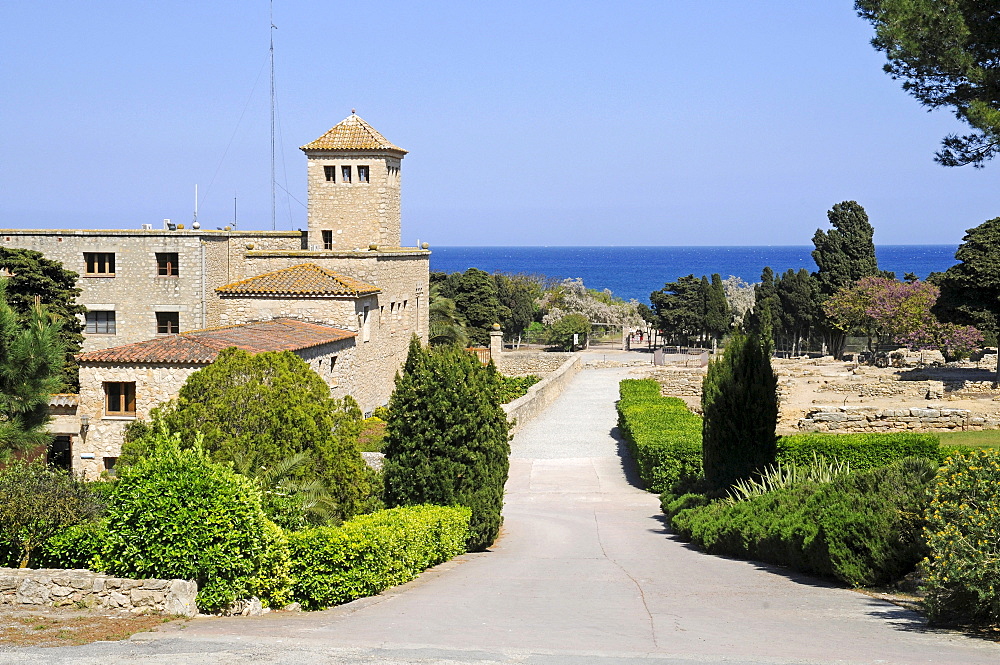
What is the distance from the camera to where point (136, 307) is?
35.6 m

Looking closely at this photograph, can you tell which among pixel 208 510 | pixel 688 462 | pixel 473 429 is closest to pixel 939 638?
pixel 208 510

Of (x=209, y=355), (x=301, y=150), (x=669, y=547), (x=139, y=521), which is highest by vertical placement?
(x=301, y=150)

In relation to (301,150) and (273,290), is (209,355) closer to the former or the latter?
(273,290)

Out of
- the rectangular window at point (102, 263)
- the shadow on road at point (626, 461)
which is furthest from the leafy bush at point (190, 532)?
the rectangular window at point (102, 263)

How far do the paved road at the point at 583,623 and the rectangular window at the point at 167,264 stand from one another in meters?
22.7

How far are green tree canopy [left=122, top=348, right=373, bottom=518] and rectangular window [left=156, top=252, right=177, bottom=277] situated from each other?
20.3 metres

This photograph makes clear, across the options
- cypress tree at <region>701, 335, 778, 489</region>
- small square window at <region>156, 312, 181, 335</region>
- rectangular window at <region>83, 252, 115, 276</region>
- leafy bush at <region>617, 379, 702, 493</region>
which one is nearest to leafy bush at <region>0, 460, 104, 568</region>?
cypress tree at <region>701, 335, 778, 489</region>

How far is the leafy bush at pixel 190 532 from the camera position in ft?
36.0

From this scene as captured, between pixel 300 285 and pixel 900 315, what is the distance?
36.7m

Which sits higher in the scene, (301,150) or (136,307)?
(301,150)

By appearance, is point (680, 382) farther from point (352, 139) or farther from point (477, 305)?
point (477, 305)

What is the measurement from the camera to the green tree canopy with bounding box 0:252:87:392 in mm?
29547

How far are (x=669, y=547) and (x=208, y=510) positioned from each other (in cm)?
868

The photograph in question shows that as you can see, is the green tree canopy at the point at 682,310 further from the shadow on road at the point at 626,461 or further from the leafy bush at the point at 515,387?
the shadow on road at the point at 626,461
